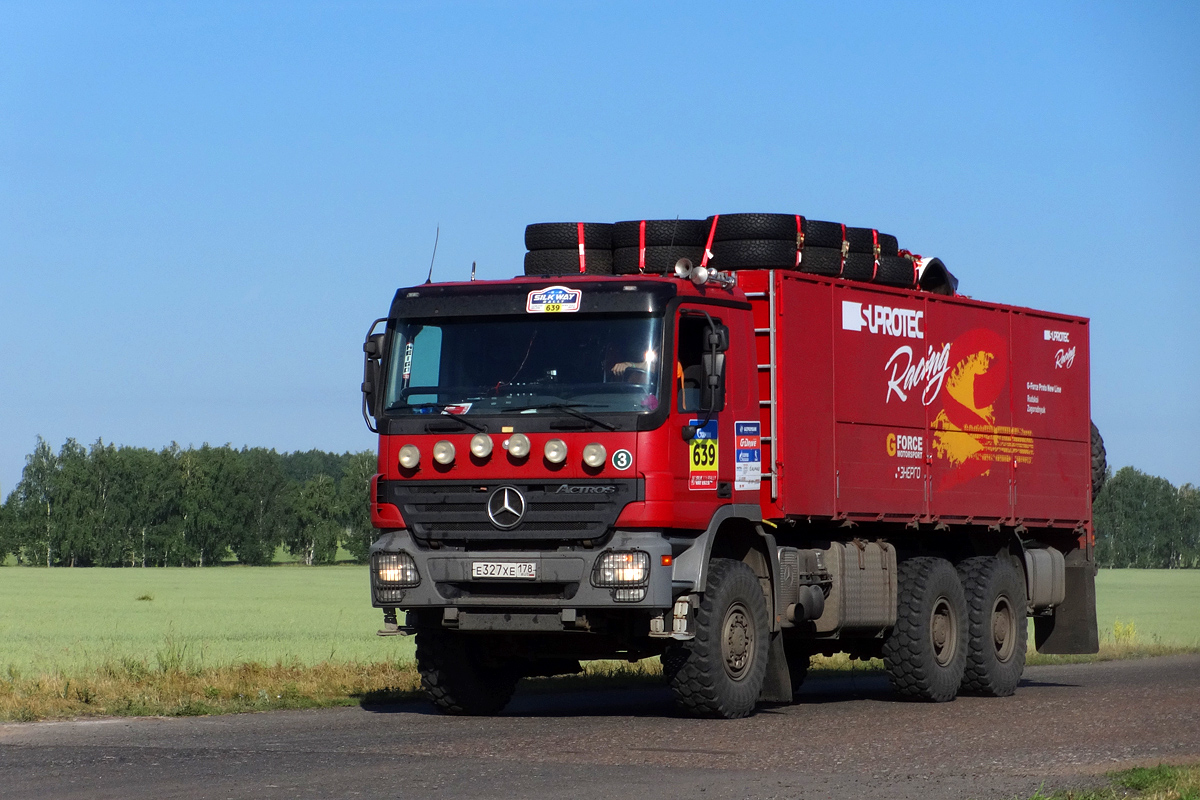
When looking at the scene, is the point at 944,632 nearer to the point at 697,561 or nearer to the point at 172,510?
the point at 697,561

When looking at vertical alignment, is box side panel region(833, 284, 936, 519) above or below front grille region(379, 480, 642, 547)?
above

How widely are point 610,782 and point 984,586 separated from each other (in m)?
9.04

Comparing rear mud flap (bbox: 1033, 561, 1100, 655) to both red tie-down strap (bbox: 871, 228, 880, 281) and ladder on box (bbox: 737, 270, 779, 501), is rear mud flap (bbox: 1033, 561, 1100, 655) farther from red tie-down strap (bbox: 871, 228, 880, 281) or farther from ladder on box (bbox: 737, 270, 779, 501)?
ladder on box (bbox: 737, 270, 779, 501)

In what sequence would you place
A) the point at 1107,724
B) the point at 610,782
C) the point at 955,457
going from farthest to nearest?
the point at 955,457
the point at 1107,724
the point at 610,782

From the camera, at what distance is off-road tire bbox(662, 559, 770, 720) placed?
46.1 feet

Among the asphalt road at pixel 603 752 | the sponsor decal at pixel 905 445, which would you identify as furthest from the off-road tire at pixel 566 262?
the asphalt road at pixel 603 752

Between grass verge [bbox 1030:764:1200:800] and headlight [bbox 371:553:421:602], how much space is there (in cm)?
575

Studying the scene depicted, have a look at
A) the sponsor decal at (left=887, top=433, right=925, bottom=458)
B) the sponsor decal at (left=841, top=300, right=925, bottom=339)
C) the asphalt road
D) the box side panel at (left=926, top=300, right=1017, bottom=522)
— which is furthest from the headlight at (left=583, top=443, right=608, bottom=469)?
the box side panel at (left=926, top=300, right=1017, bottom=522)

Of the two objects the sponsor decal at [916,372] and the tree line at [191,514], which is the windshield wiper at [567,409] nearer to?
the sponsor decal at [916,372]

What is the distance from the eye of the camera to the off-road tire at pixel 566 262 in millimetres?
16562

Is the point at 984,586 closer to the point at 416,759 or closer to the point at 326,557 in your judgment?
the point at 416,759

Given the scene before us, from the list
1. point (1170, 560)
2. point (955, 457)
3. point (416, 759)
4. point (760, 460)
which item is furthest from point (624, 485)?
point (1170, 560)

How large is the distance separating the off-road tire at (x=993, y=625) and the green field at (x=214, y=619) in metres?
7.91

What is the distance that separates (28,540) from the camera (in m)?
129
